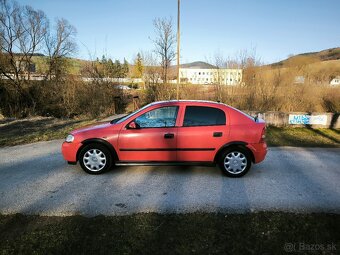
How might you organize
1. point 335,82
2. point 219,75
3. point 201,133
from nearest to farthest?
point 201,133 → point 219,75 → point 335,82

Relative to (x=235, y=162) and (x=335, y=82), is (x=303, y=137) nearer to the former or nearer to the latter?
(x=235, y=162)

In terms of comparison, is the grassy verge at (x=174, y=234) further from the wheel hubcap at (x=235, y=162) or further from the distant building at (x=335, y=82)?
the distant building at (x=335, y=82)

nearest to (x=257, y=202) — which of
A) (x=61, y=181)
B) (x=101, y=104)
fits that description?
(x=61, y=181)

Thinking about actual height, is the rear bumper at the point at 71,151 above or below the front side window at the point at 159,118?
below

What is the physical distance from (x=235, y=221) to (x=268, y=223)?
0.44 metres

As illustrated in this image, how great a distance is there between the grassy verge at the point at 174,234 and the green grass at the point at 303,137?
574 centimetres

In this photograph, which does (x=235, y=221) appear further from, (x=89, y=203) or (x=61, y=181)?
(x=61, y=181)

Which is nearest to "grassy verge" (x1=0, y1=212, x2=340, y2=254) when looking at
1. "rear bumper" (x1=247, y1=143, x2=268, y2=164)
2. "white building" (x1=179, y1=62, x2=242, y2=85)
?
"rear bumper" (x1=247, y1=143, x2=268, y2=164)

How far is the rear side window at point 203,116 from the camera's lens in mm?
5500

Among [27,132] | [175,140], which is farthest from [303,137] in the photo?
[27,132]

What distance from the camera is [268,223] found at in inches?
144

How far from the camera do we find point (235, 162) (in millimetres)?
5508

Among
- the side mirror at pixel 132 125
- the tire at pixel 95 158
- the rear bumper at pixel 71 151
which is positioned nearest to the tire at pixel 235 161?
the side mirror at pixel 132 125

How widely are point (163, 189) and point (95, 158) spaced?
5.39 feet
